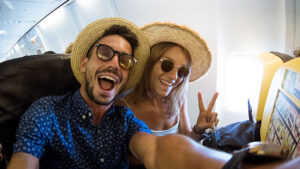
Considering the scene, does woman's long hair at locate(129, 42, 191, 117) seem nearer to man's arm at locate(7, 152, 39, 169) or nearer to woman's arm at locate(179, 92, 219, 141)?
woman's arm at locate(179, 92, 219, 141)

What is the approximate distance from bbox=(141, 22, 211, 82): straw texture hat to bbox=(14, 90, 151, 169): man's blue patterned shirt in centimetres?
73

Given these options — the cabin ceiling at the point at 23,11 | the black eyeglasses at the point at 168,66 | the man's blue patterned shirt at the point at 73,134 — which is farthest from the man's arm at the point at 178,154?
the cabin ceiling at the point at 23,11

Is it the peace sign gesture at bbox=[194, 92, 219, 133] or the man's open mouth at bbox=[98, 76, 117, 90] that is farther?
the peace sign gesture at bbox=[194, 92, 219, 133]

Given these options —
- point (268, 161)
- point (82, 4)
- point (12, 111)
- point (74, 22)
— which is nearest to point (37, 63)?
point (12, 111)

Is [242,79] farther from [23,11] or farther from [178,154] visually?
[23,11]

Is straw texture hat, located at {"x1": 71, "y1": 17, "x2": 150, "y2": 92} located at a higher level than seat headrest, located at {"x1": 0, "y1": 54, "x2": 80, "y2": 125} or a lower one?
higher

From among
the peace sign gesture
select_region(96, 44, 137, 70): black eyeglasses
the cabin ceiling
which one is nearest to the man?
select_region(96, 44, 137, 70): black eyeglasses

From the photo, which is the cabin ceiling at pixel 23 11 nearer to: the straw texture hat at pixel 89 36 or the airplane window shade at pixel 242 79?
the straw texture hat at pixel 89 36

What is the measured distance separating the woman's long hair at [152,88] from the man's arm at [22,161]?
994 millimetres

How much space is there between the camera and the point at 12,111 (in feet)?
3.45

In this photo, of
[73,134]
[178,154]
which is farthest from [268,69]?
[73,134]

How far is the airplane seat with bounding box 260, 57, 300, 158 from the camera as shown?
712mm

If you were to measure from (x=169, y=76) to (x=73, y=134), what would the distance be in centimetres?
87

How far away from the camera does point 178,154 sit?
677mm
